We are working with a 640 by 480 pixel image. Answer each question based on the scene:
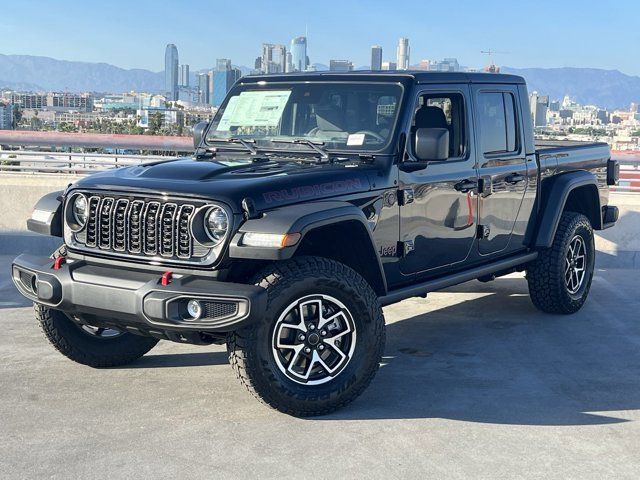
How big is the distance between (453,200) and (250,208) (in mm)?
1909

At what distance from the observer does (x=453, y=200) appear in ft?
20.4

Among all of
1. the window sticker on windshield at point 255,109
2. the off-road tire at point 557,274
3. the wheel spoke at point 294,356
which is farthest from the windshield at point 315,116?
the off-road tire at point 557,274

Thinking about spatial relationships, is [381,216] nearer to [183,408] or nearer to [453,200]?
[453,200]

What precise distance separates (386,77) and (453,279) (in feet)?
4.70

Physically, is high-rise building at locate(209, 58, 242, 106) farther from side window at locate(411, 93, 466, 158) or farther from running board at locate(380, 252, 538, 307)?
running board at locate(380, 252, 538, 307)

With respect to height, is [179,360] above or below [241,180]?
below

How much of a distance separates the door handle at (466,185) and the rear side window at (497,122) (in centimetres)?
32

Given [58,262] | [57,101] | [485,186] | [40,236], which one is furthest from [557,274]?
[57,101]

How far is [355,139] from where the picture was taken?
5.86 m

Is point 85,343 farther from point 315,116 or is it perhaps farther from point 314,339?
point 315,116

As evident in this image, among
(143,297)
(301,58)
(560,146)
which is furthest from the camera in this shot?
(301,58)

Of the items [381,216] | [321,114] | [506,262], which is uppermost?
[321,114]

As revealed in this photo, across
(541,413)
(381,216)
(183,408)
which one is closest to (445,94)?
(381,216)

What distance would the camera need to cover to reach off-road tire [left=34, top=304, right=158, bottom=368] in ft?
18.7
